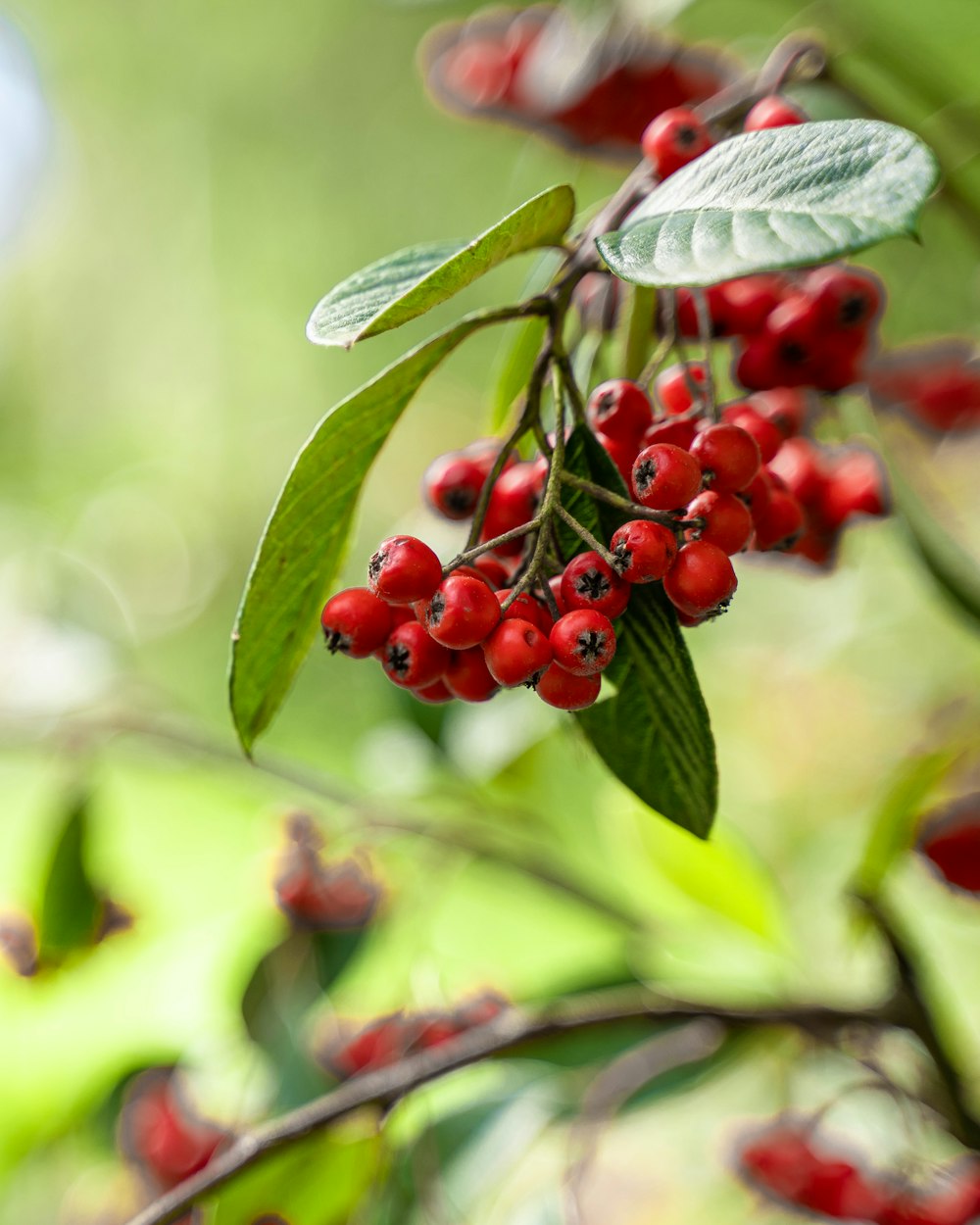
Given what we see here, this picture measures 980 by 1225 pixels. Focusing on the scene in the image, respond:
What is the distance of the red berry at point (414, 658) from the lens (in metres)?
0.60

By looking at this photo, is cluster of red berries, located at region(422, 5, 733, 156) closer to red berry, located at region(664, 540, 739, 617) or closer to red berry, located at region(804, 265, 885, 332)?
red berry, located at region(804, 265, 885, 332)

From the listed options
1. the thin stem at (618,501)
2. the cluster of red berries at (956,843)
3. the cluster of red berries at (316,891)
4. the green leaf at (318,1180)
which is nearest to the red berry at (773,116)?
the thin stem at (618,501)

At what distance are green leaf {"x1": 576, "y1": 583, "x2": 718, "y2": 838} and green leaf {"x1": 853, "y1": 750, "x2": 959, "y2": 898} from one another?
1.56ft

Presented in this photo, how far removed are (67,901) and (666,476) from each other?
112cm

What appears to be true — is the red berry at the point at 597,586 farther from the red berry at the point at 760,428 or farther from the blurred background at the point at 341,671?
the blurred background at the point at 341,671

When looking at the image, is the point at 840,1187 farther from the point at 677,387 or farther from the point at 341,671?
the point at 341,671

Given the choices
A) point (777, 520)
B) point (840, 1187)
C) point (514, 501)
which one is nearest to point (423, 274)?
point (514, 501)

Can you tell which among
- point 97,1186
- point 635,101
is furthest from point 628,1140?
point 635,101

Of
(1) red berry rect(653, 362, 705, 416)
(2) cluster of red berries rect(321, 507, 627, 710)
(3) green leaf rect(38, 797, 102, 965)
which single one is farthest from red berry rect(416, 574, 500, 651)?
(3) green leaf rect(38, 797, 102, 965)

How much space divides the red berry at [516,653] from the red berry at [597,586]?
0.10 ft

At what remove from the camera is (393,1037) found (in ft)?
3.82

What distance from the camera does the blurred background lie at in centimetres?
134

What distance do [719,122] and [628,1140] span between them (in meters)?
→ 2.08

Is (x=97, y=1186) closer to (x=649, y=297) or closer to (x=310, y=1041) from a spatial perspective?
(x=310, y=1041)
